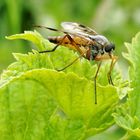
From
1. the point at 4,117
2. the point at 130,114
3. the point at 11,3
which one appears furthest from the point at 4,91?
the point at 11,3

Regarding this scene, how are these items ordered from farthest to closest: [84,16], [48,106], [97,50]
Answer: [84,16] → [97,50] → [48,106]

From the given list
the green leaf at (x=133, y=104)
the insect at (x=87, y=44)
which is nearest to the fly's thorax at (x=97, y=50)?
the insect at (x=87, y=44)

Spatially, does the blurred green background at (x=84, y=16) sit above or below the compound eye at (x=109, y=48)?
above

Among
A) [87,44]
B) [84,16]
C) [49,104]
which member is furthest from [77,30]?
[84,16]

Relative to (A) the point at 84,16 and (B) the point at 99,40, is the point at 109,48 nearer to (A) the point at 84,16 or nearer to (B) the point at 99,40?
(B) the point at 99,40

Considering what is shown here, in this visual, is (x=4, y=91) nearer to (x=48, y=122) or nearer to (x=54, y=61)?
(x=48, y=122)

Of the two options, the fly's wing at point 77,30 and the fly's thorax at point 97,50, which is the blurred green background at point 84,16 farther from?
the fly's thorax at point 97,50

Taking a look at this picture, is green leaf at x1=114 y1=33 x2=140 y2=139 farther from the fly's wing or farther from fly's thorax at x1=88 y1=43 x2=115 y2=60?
the fly's wing
